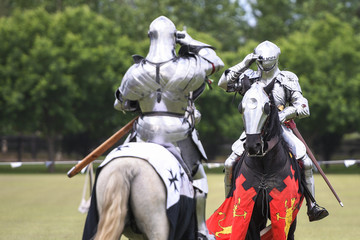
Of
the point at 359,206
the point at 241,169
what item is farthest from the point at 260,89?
the point at 359,206

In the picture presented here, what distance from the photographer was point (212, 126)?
38406 mm

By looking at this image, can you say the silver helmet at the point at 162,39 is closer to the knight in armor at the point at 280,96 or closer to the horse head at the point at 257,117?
the horse head at the point at 257,117

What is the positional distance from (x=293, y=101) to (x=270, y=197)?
1.52 metres

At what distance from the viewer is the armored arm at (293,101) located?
28.0ft

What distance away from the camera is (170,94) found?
681cm

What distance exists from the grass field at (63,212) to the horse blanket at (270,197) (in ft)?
15.2

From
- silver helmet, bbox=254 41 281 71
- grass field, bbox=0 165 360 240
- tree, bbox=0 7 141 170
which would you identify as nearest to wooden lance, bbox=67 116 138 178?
silver helmet, bbox=254 41 281 71

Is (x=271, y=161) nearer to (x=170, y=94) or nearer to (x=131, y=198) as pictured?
(x=170, y=94)

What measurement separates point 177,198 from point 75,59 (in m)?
30.5

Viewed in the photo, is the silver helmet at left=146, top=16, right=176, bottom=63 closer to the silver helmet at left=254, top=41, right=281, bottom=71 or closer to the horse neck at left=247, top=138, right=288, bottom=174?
the horse neck at left=247, top=138, right=288, bottom=174

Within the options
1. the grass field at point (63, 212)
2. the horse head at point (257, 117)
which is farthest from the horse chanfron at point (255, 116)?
the grass field at point (63, 212)

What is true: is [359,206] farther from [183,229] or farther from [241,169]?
[183,229]

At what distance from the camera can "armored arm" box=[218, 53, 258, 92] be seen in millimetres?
8703

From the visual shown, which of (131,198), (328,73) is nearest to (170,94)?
(131,198)
